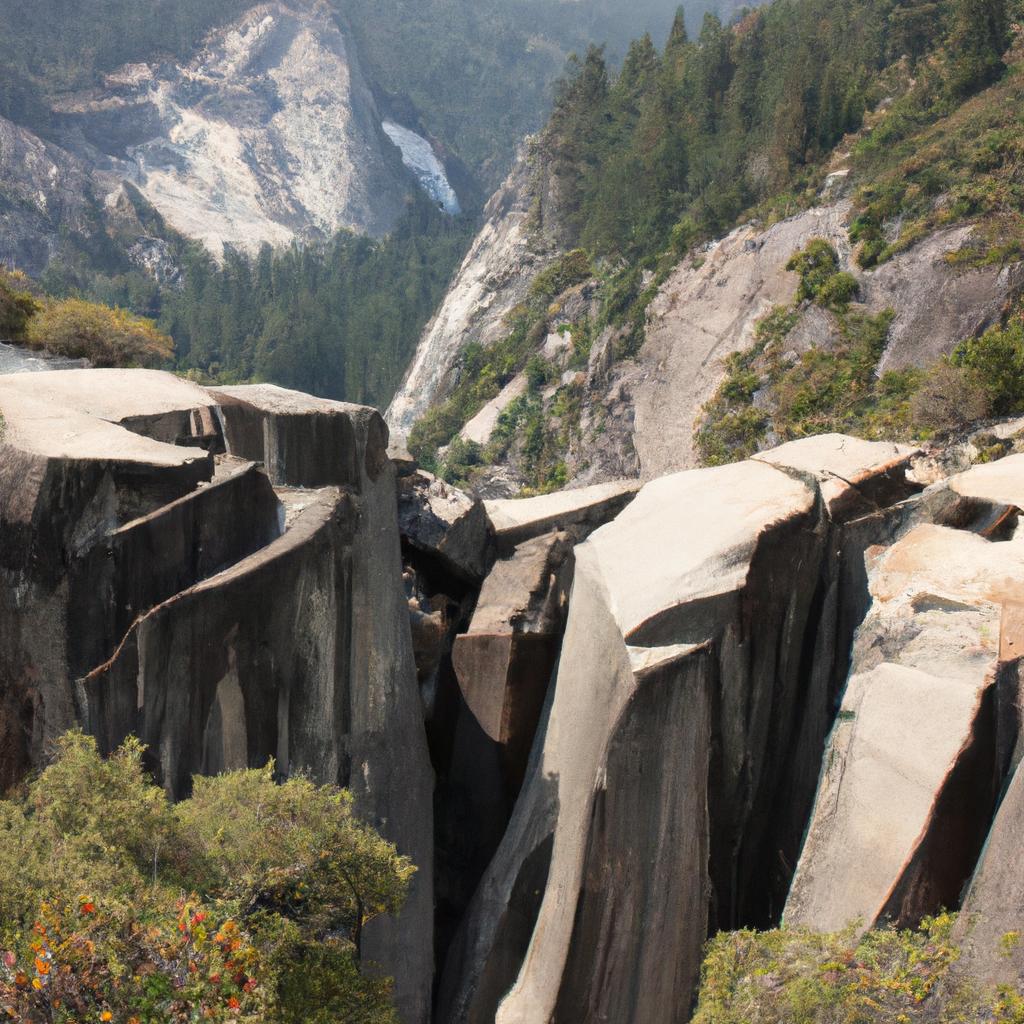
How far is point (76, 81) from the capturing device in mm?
133125

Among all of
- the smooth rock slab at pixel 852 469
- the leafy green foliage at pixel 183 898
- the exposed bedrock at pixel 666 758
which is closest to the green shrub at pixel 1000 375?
the smooth rock slab at pixel 852 469

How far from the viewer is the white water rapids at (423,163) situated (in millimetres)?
156750

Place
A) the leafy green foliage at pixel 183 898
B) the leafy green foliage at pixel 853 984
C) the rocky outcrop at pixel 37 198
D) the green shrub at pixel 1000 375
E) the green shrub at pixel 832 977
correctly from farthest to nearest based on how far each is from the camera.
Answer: the rocky outcrop at pixel 37 198 → the green shrub at pixel 1000 375 → the green shrub at pixel 832 977 → the leafy green foliage at pixel 853 984 → the leafy green foliage at pixel 183 898

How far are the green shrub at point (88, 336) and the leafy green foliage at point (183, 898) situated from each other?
1339cm

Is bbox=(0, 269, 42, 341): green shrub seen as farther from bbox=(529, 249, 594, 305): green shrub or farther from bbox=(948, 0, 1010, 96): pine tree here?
bbox=(529, 249, 594, 305): green shrub

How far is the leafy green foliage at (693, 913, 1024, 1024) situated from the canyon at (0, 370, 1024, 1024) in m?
0.31

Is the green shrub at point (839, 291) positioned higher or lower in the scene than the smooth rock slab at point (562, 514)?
higher

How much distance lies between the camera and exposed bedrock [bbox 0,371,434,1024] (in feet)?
28.1

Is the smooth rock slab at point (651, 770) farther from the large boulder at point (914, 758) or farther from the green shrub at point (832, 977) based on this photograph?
the green shrub at point (832, 977)

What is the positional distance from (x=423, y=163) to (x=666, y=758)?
524 feet

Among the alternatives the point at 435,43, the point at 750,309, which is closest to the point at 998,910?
the point at 750,309

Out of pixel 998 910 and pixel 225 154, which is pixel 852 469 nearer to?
pixel 998 910

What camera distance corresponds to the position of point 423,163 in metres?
159

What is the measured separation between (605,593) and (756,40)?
153 ft
